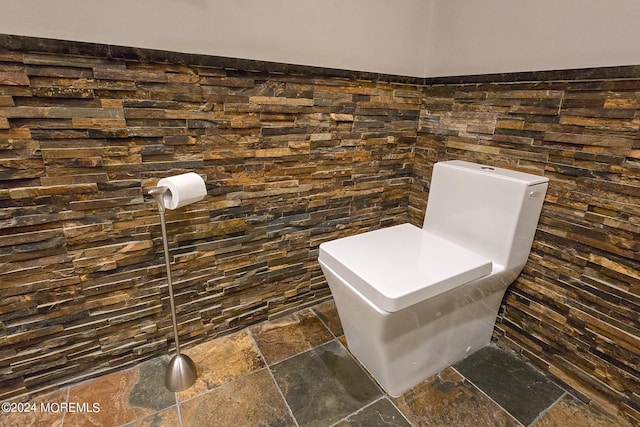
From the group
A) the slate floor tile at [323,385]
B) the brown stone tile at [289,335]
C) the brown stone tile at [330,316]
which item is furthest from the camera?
the brown stone tile at [330,316]

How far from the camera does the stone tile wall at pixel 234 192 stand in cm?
97

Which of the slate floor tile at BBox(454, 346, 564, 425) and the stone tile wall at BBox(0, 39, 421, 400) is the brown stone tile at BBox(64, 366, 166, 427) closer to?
the stone tile wall at BBox(0, 39, 421, 400)

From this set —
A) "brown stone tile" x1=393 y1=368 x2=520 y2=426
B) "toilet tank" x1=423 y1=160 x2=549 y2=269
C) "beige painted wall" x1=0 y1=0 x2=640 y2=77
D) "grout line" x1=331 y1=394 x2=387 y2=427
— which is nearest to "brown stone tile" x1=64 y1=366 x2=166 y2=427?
"grout line" x1=331 y1=394 x2=387 y2=427

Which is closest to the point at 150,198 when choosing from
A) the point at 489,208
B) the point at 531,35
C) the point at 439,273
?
the point at 439,273

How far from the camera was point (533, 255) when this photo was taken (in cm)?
129

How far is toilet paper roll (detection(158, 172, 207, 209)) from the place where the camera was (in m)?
0.98

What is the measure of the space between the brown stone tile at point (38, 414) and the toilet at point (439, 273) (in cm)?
103

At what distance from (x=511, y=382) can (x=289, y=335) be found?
92cm

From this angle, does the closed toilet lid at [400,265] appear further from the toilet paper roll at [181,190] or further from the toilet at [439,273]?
the toilet paper roll at [181,190]

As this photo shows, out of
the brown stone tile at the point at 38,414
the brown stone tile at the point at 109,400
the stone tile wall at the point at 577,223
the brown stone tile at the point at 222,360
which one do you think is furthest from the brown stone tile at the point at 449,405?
the brown stone tile at the point at 38,414

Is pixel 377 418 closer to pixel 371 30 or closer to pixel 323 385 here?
pixel 323 385

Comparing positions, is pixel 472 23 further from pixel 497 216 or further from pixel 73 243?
pixel 73 243

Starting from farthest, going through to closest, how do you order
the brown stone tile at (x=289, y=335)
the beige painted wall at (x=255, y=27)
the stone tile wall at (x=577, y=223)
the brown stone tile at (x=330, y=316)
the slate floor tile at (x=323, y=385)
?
the brown stone tile at (x=330, y=316)
the brown stone tile at (x=289, y=335)
the slate floor tile at (x=323, y=385)
the stone tile wall at (x=577, y=223)
the beige painted wall at (x=255, y=27)

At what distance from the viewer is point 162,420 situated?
108 cm
